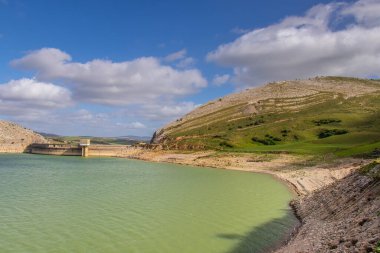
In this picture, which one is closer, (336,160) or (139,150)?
(336,160)

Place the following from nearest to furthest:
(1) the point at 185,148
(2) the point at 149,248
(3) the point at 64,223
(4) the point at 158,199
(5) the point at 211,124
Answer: (2) the point at 149,248 < (3) the point at 64,223 < (4) the point at 158,199 < (1) the point at 185,148 < (5) the point at 211,124

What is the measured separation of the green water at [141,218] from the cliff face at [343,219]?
8.22 ft

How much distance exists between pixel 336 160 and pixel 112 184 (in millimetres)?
42047

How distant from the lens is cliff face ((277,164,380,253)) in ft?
63.3

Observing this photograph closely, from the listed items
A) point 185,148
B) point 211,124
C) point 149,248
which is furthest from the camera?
point 211,124

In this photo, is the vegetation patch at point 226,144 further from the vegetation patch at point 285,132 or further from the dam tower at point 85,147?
the dam tower at point 85,147

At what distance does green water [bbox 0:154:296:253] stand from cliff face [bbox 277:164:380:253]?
2.50 metres

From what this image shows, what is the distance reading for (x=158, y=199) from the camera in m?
44.7

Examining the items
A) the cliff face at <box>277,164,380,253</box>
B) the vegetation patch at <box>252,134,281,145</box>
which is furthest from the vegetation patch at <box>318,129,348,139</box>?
the cliff face at <box>277,164,380,253</box>

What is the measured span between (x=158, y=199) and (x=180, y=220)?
36.3ft

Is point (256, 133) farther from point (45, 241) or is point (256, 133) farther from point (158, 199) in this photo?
point (45, 241)

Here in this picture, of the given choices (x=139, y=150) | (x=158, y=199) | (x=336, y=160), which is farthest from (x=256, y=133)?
(x=158, y=199)

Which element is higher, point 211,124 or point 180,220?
point 211,124

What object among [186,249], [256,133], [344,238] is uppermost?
[256,133]
